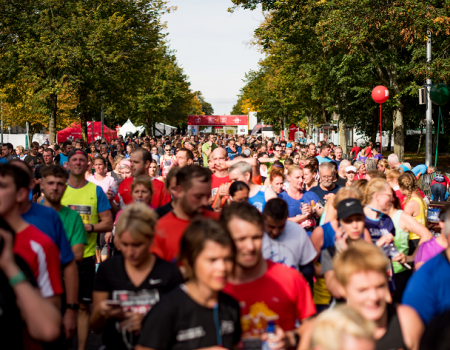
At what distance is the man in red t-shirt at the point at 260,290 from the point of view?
288cm

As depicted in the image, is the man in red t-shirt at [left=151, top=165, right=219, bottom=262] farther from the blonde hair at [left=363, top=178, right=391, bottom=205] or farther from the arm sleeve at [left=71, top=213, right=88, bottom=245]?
the blonde hair at [left=363, top=178, right=391, bottom=205]

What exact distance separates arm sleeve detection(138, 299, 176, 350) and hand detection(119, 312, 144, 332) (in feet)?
1.48

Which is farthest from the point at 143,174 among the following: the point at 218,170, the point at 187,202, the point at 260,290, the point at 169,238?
the point at 260,290


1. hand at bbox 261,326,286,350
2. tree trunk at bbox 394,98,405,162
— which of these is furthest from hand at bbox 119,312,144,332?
tree trunk at bbox 394,98,405,162

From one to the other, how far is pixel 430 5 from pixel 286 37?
1022 cm

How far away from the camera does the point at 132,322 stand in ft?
9.73

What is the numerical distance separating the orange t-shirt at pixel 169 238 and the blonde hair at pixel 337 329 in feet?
5.11

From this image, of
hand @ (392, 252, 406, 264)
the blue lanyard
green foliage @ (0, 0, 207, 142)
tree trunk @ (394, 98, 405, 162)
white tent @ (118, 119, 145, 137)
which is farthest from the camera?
white tent @ (118, 119, 145, 137)

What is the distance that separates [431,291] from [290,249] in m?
1.36

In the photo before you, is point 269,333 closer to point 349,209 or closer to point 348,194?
point 349,209

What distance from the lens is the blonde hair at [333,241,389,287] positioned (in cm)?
263

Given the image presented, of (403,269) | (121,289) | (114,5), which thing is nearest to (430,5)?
(403,269)

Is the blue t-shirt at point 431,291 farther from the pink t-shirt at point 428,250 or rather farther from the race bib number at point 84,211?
the race bib number at point 84,211

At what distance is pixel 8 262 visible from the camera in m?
2.34
